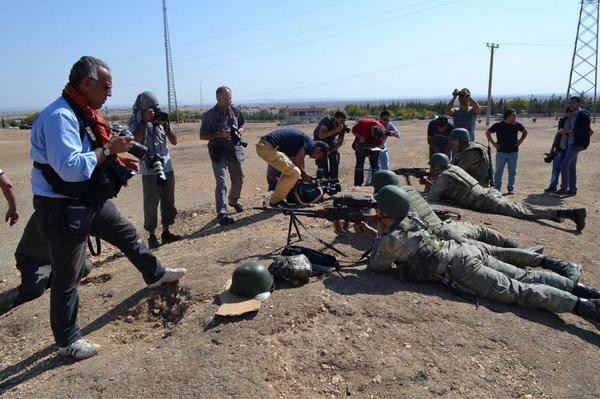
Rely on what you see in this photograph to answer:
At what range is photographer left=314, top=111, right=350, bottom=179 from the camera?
29.8 feet

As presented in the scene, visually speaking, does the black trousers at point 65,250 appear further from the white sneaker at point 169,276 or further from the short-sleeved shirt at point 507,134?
the short-sleeved shirt at point 507,134

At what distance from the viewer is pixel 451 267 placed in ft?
14.6

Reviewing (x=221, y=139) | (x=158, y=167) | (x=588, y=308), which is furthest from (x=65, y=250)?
(x=588, y=308)

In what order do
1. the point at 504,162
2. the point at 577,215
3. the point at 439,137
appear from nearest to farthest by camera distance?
the point at 577,215 < the point at 439,137 < the point at 504,162

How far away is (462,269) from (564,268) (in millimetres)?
1339

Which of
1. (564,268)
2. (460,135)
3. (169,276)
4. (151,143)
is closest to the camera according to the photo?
(169,276)

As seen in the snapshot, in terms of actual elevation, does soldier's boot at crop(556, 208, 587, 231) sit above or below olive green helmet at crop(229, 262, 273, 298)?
below

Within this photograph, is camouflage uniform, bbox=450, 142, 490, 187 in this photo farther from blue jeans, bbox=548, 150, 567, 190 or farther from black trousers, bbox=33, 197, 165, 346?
black trousers, bbox=33, 197, 165, 346

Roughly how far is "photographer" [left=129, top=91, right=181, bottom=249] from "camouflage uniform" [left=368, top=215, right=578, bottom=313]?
109 inches

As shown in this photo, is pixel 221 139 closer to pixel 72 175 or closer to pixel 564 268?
pixel 72 175

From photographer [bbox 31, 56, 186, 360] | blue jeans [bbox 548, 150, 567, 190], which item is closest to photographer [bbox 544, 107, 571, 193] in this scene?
blue jeans [bbox 548, 150, 567, 190]

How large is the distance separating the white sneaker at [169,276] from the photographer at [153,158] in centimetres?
137

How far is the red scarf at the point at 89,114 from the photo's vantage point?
345 cm

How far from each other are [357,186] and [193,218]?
3120 mm
